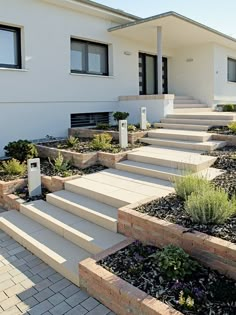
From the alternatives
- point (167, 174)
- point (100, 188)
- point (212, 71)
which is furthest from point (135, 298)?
point (212, 71)

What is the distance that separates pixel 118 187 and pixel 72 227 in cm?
133

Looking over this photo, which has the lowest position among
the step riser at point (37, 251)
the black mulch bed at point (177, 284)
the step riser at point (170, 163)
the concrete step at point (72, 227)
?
the step riser at point (37, 251)

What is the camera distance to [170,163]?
6516 millimetres

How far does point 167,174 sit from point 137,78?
7546mm

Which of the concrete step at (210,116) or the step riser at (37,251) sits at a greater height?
the concrete step at (210,116)

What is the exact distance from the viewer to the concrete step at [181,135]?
784 centimetres

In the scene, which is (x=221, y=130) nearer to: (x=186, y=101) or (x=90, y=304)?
(x=186, y=101)

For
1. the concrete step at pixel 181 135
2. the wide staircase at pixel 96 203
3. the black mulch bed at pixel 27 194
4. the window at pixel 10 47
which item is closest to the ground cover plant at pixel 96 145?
the wide staircase at pixel 96 203

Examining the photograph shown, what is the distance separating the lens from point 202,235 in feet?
11.3

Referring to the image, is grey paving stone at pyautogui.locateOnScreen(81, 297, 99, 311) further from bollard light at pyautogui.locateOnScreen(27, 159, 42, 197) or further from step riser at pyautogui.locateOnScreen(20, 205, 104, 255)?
bollard light at pyautogui.locateOnScreen(27, 159, 42, 197)

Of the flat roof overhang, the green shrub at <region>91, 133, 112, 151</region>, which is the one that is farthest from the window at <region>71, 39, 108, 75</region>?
the green shrub at <region>91, 133, 112, 151</region>

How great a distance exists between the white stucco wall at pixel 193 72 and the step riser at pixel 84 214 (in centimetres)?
986

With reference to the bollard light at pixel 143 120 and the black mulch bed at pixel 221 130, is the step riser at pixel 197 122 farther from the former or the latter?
the bollard light at pixel 143 120

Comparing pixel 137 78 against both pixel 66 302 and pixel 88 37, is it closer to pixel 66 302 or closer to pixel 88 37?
pixel 88 37
